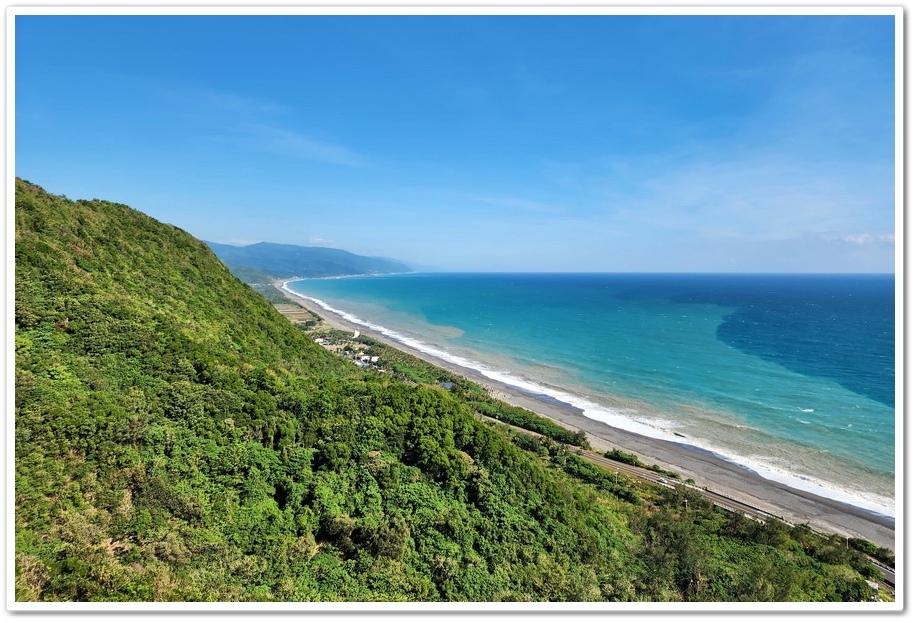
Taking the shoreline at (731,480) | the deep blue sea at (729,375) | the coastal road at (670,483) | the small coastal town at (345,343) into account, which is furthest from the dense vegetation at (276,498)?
the small coastal town at (345,343)

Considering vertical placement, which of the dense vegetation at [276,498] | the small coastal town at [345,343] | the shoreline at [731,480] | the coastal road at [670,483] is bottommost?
the shoreline at [731,480]

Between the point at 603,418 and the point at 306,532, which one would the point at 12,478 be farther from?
the point at 603,418

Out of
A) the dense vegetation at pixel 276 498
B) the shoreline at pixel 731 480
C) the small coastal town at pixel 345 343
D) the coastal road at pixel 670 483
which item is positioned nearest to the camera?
the dense vegetation at pixel 276 498

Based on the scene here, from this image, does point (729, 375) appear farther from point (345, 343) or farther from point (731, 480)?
point (345, 343)

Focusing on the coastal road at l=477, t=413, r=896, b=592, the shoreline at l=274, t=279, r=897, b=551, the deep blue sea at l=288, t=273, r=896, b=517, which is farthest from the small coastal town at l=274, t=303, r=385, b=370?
the coastal road at l=477, t=413, r=896, b=592

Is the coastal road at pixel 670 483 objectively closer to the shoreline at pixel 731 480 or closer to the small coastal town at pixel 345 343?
the shoreline at pixel 731 480

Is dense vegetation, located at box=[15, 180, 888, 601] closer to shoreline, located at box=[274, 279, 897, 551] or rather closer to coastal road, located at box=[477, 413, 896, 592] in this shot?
coastal road, located at box=[477, 413, 896, 592]
